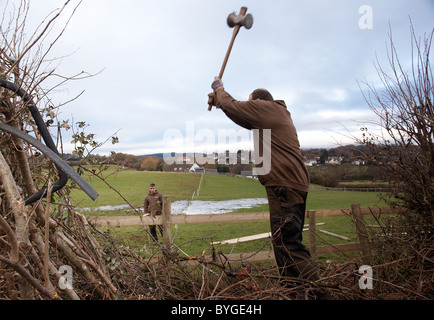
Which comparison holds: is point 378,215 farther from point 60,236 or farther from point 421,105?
point 60,236

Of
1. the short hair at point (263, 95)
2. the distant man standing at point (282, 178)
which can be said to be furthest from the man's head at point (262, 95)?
the distant man standing at point (282, 178)

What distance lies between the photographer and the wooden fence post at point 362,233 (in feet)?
15.0

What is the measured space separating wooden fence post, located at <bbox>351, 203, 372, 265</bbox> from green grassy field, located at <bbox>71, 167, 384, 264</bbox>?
363 mm

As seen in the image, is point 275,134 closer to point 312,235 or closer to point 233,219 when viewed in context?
point 233,219

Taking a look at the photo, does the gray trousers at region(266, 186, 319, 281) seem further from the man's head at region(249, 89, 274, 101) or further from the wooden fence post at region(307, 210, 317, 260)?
the wooden fence post at region(307, 210, 317, 260)

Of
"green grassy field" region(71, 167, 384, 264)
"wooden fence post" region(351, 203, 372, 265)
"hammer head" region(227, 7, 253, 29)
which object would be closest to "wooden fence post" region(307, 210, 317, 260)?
"green grassy field" region(71, 167, 384, 264)

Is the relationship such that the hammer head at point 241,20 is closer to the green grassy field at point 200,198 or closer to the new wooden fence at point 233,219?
the green grassy field at point 200,198

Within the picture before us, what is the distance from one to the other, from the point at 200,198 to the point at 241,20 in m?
30.3

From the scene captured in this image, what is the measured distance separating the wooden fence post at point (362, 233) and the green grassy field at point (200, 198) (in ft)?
1.19

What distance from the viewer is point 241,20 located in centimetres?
307

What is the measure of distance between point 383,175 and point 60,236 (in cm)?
412

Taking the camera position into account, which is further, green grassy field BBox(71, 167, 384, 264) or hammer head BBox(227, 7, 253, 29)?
green grassy field BBox(71, 167, 384, 264)

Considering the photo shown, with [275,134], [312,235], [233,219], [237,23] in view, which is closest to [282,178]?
[275,134]

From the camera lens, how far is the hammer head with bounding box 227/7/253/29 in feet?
→ 10.1
